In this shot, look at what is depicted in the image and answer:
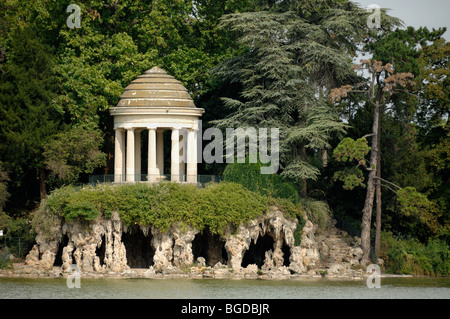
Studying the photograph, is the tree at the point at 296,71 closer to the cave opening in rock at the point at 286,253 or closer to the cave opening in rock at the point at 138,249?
the cave opening in rock at the point at 286,253

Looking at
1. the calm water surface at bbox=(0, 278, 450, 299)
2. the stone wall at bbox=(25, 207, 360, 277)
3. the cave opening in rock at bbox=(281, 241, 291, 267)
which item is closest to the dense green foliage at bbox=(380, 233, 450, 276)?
the stone wall at bbox=(25, 207, 360, 277)

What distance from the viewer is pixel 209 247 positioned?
61531 mm

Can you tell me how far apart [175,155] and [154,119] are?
2.65 m

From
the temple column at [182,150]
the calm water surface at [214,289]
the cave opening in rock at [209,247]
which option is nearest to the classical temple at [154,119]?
the temple column at [182,150]

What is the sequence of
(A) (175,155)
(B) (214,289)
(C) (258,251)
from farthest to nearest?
(C) (258,251) → (A) (175,155) → (B) (214,289)

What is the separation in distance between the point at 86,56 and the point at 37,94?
454cm

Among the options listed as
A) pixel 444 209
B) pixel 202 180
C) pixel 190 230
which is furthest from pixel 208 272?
pixel 444 209

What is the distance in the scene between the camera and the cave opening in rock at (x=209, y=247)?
61.2 meters

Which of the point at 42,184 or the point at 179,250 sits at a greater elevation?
the point at 42,184

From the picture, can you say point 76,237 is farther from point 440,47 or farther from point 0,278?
point 440,47

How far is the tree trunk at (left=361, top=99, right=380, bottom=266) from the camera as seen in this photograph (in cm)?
6175

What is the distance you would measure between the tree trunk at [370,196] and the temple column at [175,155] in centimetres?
1108

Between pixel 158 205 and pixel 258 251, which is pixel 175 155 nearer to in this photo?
pixel 158 205

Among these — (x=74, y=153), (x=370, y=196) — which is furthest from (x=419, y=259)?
(x=74, y=153)
